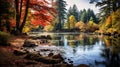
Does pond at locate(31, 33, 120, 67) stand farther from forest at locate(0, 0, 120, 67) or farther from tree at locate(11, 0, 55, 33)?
tree at locate(11, 0, 55, 33)

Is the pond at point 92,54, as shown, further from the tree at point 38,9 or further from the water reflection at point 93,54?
the tree at point 38,9

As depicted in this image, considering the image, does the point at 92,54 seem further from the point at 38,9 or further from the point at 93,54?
the point at 38,9

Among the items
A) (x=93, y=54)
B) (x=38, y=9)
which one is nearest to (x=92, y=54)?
(x=93, y=54)

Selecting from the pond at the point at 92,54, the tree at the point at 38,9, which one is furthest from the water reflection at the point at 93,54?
the tree at the point at 38,9

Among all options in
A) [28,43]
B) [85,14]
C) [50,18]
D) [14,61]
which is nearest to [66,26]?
[85,14]

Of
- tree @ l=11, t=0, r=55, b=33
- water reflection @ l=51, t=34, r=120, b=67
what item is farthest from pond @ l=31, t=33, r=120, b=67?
tree @ l=11, t=0, r=55, b=33

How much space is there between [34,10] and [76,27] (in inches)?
2052

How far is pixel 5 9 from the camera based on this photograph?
16.0 meters

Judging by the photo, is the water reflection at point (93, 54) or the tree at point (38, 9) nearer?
the water reflection at point (93, 54)

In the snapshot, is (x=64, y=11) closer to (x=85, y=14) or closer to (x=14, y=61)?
(x=85, y=14)

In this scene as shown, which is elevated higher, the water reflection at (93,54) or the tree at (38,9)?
the tree at (38,9)

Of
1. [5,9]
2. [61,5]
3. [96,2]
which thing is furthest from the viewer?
[61,5]

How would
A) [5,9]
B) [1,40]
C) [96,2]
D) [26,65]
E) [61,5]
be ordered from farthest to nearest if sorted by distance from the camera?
[61,5], [96,2], [5,9], [1,40], [26,65]

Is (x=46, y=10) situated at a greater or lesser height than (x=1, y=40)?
greater
